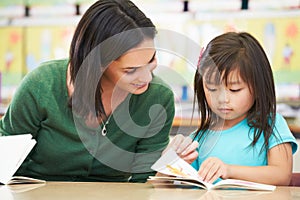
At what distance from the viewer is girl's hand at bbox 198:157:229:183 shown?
4.23 ft

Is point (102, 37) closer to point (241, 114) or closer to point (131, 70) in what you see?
point (131, 70)

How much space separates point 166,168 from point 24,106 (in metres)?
0.45

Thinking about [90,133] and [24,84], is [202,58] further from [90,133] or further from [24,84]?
[24,84]

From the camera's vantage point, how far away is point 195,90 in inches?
61.4

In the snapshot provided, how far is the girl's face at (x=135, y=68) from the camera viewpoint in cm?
136

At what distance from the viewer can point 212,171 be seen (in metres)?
1.29

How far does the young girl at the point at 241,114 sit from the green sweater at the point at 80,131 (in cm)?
13

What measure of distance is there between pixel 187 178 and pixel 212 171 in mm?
86

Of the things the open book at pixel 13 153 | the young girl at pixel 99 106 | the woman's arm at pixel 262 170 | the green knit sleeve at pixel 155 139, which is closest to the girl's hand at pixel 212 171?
the woman's arm at pixel 262 170

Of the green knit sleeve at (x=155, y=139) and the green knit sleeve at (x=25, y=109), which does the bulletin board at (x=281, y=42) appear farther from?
the green knit sleeve at (x=25, y=109)

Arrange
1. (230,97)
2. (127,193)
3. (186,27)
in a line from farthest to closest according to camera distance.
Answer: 1. (186,27)
2. (230,97)
3. (127,193)

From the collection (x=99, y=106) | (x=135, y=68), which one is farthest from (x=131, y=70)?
(x=99, y=106)

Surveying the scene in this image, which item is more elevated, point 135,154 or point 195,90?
point 195,90

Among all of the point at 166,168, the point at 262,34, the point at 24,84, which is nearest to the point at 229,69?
Result: the point at 166,168
